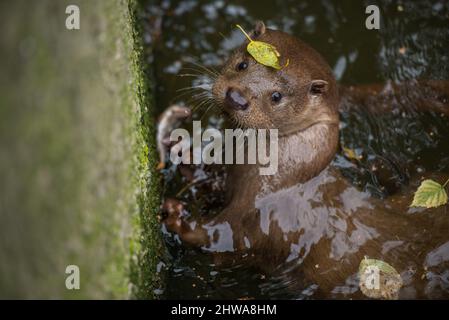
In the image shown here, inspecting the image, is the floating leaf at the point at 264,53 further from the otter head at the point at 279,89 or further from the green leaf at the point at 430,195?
the green leaf at the point at 430,195

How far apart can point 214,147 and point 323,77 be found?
1.01 meters

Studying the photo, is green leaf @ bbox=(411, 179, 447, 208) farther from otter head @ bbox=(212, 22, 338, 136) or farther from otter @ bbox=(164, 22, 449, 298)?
otter head @ bbox=(212, 22, 338, 136)

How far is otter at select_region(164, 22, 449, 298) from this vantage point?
335cm

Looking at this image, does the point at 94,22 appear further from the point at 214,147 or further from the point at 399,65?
the point at 399,65

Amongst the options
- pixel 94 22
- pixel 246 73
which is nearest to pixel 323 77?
pixel 246 73

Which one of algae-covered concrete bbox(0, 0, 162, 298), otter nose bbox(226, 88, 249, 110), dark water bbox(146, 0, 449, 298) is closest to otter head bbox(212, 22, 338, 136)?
otter nose bbox(226, 88, 249, 110)

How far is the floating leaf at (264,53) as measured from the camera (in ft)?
10.9

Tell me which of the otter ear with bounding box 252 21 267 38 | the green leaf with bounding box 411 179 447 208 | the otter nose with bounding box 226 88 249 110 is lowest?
the green leaf with bounding box 411 179 447 208

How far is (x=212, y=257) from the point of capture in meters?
3.70

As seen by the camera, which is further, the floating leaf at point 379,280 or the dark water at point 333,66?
the dark water at point 333,66

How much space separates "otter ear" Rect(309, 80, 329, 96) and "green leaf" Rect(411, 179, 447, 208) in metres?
0.83

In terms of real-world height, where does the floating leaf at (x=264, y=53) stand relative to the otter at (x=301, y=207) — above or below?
above

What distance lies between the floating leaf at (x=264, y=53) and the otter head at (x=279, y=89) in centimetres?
→ 3

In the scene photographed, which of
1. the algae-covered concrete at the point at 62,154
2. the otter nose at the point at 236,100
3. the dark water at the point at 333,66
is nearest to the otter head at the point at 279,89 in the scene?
the otter nose at the point at 236,100
